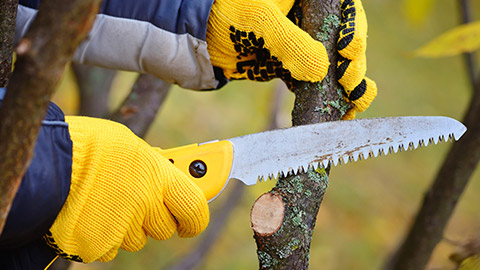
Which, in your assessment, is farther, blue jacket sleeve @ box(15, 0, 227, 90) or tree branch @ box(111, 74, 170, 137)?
tree branch @ box(111, 74, 170, 137)

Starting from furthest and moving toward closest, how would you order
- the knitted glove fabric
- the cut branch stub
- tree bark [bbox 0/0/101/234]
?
the knitted glove fabric, the cut branch stub, tree bark [bbox 0/0/101/234]

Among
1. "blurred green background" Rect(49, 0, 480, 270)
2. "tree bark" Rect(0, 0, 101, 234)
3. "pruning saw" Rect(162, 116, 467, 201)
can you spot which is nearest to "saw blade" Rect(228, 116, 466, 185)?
"pruning saw" Rect(162, 116, 467, 201)

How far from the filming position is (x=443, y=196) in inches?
56.9

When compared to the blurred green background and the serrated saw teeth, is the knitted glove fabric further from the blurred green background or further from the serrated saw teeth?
the blurred green background

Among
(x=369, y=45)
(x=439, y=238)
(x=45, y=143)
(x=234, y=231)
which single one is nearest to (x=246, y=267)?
(x=234, y=231)

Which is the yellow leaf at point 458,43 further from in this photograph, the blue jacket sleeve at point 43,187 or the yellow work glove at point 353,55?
the blue jacket sleeve at point 43,187

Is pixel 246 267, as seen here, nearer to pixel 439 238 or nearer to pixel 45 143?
pixel 439 238

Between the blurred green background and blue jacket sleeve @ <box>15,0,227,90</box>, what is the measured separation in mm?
1412

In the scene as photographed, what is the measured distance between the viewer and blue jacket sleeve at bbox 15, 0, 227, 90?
1.10 metres

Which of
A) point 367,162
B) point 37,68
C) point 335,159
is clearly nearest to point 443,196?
point 335,159

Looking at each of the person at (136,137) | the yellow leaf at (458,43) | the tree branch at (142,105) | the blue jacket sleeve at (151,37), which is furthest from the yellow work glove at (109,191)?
the yellow leaf at (458,43)

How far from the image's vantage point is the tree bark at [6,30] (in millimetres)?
800

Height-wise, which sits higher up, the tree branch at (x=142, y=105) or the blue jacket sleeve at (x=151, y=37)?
the blue jacket sleeve at (x=151, y=37)

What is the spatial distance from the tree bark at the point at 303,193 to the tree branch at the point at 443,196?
1.76 ft
